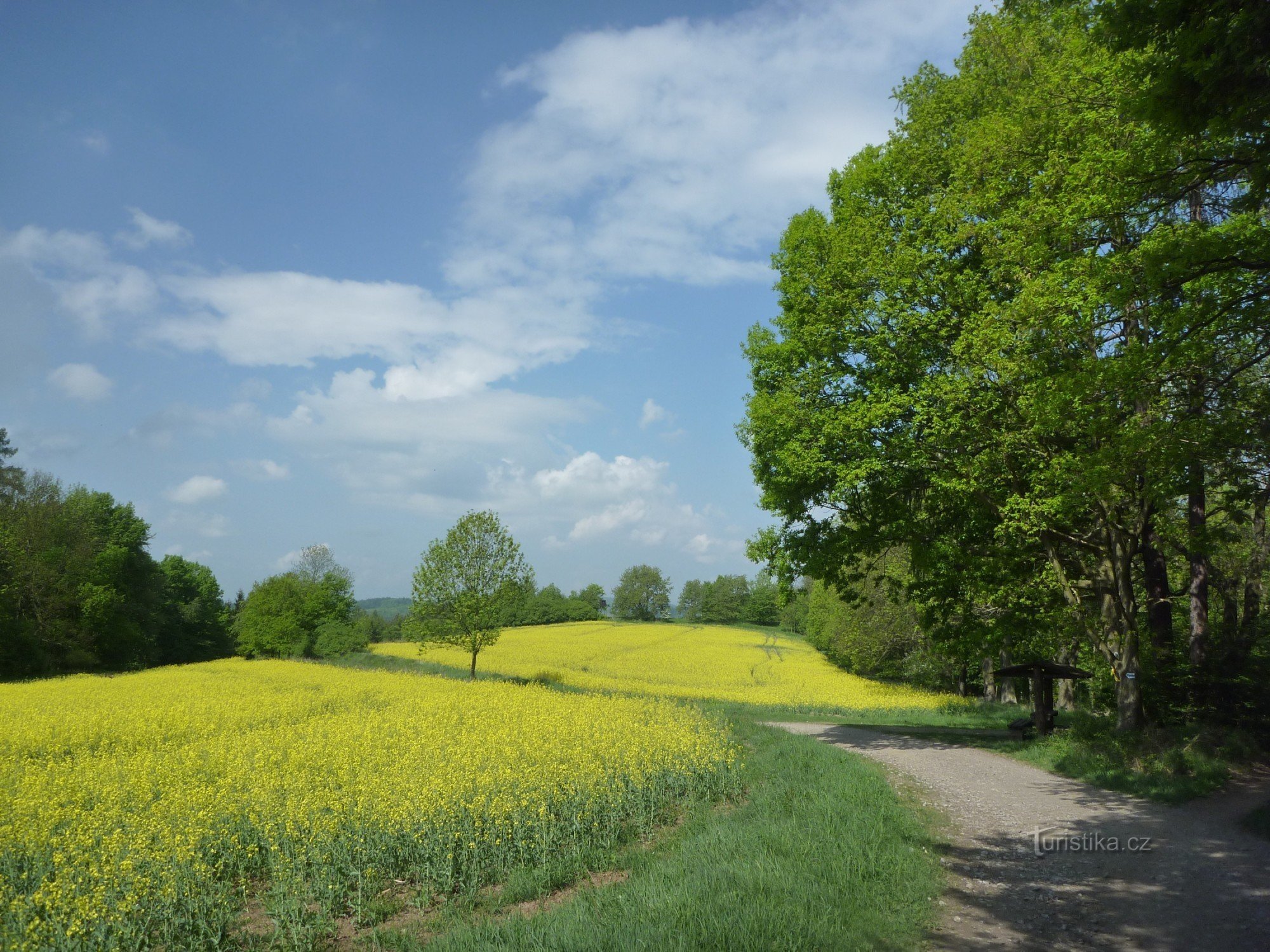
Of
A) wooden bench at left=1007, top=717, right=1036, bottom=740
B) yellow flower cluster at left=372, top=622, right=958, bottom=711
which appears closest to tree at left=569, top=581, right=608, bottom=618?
yellow flower cluster at left=372, top=622, right=958, bottom=711

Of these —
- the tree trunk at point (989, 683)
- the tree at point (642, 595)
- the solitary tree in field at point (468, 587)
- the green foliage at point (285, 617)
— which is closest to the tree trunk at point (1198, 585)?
the tree trunk at point (989, 683)

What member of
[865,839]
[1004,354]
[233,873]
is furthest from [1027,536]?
[233,873]

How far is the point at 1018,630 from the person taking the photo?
1609cm

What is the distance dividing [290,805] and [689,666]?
3918cm

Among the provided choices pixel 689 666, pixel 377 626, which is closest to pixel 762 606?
pixel 377 626

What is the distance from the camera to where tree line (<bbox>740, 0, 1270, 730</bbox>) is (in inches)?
355

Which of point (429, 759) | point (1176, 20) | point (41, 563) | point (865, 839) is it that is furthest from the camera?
point (41, 563)

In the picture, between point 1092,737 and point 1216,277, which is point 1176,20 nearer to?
point 1216,277

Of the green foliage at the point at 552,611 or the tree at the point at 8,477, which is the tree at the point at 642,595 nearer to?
the green foliage at the point at 552,611

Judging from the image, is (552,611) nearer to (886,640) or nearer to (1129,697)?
(886,640)

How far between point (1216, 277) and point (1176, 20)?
328 centimetres

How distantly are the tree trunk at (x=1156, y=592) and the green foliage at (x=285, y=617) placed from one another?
53.5 m

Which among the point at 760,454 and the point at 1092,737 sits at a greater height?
the point at 760,454

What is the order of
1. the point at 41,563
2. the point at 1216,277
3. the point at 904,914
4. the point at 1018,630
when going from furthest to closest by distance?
the point at 41,563, the point at 1018,630, the point at 1216,277, the point at 904,914
